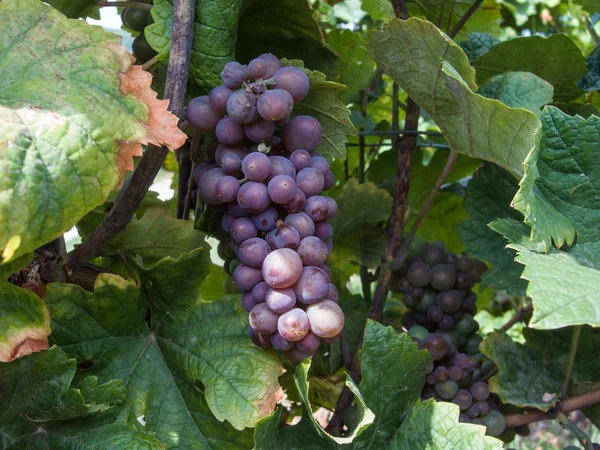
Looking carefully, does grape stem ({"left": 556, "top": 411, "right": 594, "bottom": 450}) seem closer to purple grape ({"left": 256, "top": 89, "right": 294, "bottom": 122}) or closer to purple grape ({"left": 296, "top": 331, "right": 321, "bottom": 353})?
purple grape ({"left": 296, "top": 331, "right": 321, "bottom": 353})

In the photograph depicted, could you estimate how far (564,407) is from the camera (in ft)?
3.26

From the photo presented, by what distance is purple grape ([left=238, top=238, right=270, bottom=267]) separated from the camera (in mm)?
742

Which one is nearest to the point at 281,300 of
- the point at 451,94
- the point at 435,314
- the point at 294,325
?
the point at 294,325

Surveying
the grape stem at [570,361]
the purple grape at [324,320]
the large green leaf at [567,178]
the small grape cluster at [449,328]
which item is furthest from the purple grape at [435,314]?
the purple grape at [324,320]

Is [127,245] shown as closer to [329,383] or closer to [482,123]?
[329,383]

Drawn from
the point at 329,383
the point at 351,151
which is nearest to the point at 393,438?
the point at 329,383

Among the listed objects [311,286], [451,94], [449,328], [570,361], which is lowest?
[449,328]

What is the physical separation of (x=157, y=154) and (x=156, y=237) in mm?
243

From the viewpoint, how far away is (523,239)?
78 cm

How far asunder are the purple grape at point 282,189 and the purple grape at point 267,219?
0.03 metres

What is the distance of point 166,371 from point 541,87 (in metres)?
0.68

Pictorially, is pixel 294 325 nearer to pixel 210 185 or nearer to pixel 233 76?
pixel 210 185

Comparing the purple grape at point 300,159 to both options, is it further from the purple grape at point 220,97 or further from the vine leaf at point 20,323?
the vine leaf at point 20,323

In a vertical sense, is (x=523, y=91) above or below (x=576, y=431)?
above
